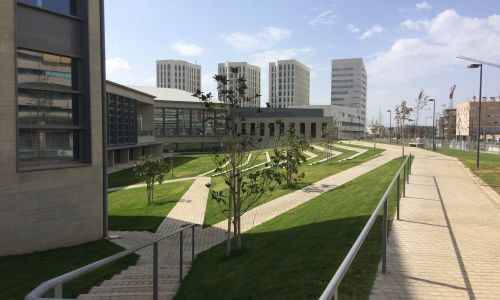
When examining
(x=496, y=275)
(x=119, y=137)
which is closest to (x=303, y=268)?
(x=496, y=275)

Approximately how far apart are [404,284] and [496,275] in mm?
1494

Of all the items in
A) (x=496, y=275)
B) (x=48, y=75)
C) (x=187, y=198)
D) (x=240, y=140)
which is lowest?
(x=187, y=198)

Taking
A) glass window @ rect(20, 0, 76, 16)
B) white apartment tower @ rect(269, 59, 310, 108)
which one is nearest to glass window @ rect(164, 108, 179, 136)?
glass window @ rect(20, 0, 76, 16)

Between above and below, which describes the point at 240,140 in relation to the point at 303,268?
above

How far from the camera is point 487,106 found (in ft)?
463

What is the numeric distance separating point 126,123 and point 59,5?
32.2m

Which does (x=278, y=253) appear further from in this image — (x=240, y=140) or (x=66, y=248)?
(x=66, y=248)

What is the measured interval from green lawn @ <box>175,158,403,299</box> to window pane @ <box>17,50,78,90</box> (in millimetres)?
7821

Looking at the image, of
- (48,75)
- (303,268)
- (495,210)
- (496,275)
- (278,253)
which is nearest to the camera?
(496,275)

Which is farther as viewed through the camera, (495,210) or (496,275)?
(495,210)

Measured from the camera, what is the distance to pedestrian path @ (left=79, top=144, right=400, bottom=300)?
8.10 metres

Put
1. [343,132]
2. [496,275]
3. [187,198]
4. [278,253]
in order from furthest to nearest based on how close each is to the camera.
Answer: [343,132], [187,198], [278,253], [496,275]

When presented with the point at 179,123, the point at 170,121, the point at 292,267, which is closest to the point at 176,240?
the point at 292,267

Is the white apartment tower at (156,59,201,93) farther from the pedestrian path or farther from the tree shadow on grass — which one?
the tree shadow on grass
